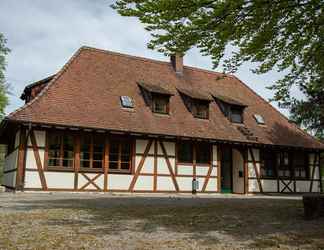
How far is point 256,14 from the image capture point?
271 inches

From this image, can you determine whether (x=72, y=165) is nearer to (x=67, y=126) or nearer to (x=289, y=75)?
(x=67, y=126)

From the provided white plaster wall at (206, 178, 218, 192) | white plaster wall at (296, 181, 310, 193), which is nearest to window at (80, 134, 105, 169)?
white plaster wall at (206, 178, 218, 192)

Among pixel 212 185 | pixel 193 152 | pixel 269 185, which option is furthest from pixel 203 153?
pixel 269 185

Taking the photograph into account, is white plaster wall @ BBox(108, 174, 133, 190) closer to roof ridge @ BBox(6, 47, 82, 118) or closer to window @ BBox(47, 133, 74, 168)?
window @ BBox(47, 133, 74, 168)

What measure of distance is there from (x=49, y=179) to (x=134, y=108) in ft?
17.6

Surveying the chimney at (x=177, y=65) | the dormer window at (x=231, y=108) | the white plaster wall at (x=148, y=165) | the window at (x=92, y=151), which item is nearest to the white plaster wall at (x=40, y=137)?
the window at (x=92, y=151)

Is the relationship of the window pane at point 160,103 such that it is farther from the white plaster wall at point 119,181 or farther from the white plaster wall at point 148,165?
the white plaster wall at point 119,181

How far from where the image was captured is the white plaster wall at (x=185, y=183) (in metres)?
19.8

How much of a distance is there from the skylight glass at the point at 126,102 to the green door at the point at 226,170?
632cm

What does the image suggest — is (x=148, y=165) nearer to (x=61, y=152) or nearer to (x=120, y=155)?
(x=120, y=155)

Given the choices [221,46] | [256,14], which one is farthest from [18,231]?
[256,14]

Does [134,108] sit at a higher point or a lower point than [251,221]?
higher

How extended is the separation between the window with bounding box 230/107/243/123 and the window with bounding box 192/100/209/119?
5.87 feet

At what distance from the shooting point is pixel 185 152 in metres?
20.3
